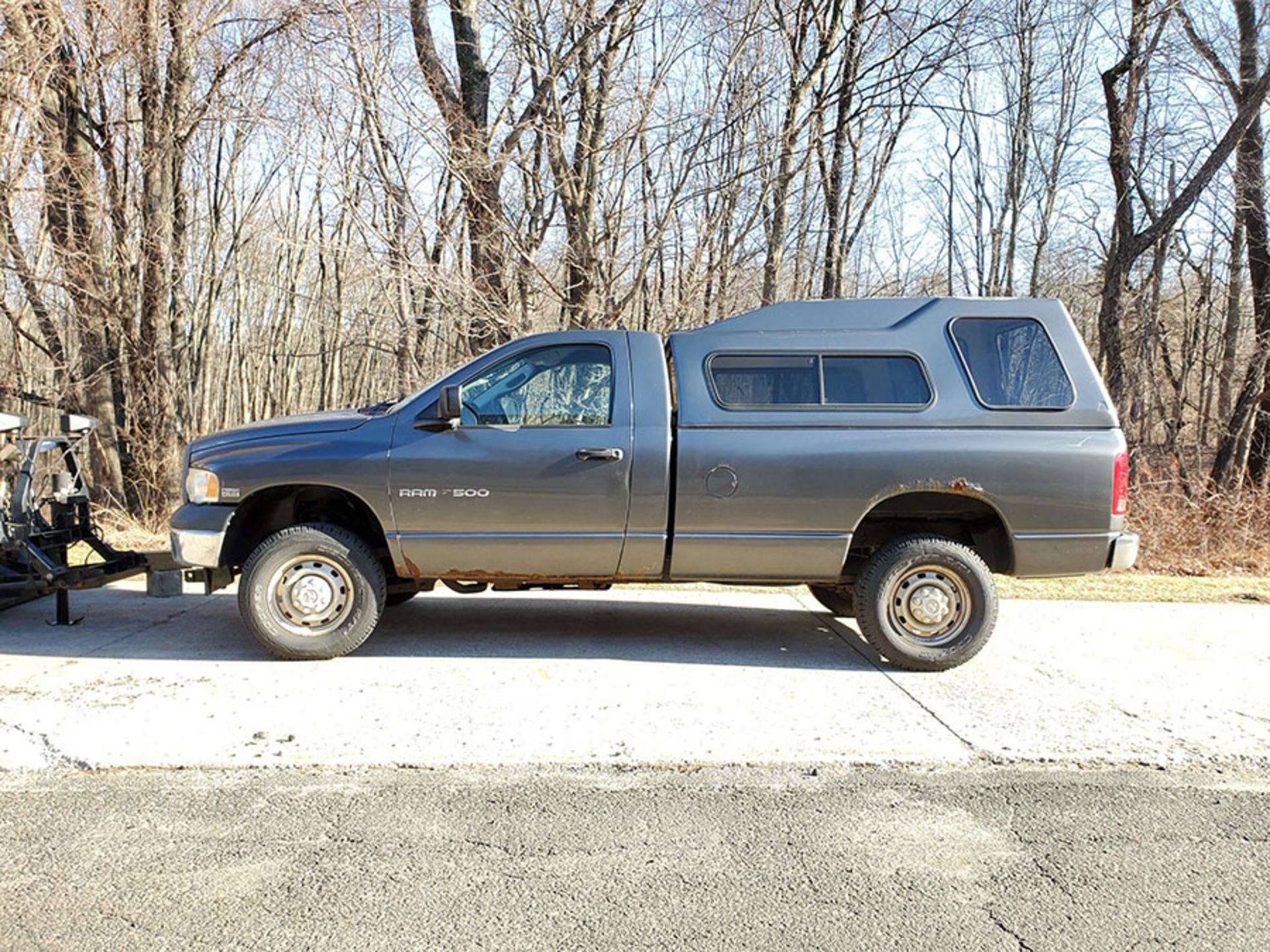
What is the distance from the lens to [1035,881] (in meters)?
3.22

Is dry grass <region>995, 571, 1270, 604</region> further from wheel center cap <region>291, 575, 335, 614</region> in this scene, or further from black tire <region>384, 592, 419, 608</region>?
wheel center cap <region>291, 575, 335, 614</region>

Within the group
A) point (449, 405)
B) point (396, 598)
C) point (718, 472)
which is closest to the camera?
point (449, 405)

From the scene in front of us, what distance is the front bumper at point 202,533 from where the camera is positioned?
567 cm

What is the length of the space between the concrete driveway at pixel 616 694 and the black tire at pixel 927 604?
6.3 inches

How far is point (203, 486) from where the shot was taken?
5.69 metres

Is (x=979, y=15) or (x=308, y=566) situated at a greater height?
(x=979, y=15)

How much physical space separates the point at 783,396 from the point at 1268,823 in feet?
10.4

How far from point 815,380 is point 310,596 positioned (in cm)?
333

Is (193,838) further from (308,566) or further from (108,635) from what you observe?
(108,635)

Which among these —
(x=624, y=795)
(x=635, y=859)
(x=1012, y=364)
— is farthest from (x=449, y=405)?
(x=1012, y=364)

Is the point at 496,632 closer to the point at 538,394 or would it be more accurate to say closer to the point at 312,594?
the point at 312,594

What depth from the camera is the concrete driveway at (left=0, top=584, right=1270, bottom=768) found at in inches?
170

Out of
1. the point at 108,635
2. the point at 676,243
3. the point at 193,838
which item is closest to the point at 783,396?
the point at 193,838

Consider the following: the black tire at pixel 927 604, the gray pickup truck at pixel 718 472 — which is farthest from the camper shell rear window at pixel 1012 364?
the black tire at pixel 927 604
